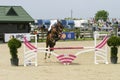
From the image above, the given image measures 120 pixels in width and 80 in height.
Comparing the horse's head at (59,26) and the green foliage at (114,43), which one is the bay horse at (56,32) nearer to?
the horse's head at (59,26)

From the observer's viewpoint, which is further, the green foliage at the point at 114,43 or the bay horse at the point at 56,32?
the bay horse at the point at 56,32

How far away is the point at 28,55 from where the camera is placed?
1683cm

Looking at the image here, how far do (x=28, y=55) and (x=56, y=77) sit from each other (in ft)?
14.6

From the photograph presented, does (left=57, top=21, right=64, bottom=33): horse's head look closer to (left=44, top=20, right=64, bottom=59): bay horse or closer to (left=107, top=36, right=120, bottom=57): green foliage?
(left=44, top=20, right=64, bottom=59): bay horse

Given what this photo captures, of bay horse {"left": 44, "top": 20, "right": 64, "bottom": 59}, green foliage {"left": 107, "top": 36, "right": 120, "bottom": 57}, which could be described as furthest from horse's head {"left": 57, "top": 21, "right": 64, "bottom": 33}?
green foliage {"left": 107, "top": 36, "right": 120, "bottom": 57}

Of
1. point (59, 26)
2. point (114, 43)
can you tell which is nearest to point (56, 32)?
point (59, 26)

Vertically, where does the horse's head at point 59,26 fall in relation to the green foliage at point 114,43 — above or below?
above

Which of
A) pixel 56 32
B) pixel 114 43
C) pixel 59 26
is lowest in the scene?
pixel 114 43

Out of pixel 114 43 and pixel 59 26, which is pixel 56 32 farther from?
pixel 114 43

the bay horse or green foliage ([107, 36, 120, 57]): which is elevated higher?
the bay horse

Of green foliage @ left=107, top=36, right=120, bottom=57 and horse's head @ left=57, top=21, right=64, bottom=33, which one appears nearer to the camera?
green foliage @ left=107, top=36, right=120, bottom=57

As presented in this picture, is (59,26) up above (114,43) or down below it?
above

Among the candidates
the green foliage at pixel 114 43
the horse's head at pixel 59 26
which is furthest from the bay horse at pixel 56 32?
the green foliage at pixel 114 43

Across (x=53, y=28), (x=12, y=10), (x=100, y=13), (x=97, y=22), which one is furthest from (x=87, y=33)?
(x=100, y=13)
